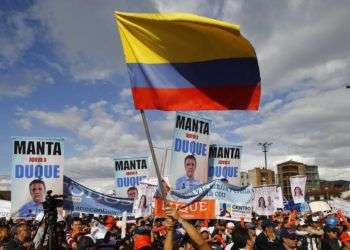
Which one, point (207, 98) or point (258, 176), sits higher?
point (258, 176)

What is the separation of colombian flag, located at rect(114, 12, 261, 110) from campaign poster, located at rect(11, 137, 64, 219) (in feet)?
27.1

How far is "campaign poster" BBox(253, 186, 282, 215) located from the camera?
19469 mm

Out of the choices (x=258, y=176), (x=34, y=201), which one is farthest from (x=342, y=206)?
(x=258, y=176)

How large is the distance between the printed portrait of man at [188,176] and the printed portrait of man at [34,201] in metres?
4.01

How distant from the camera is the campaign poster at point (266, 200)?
63.9ft

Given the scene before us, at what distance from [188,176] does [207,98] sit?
9296 millimetres

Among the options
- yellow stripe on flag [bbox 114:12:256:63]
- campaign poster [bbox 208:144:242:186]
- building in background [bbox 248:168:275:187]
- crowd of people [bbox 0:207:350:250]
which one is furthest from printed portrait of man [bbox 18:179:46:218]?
building in background [bbox 248:168:275:187]

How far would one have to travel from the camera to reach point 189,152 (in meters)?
16.7

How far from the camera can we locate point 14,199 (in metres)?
14.7

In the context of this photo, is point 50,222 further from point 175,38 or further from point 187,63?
point 175,38

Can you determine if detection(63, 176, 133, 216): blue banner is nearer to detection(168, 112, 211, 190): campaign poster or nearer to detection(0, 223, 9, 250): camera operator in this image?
detection(168, 112, 211, 190): campaign poster

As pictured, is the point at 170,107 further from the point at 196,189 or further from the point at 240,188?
the point at 240,188

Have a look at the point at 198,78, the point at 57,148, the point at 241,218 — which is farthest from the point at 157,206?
the point at 198,78

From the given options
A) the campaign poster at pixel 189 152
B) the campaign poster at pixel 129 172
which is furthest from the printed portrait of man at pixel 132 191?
the campaign poster at pixel 189 152
